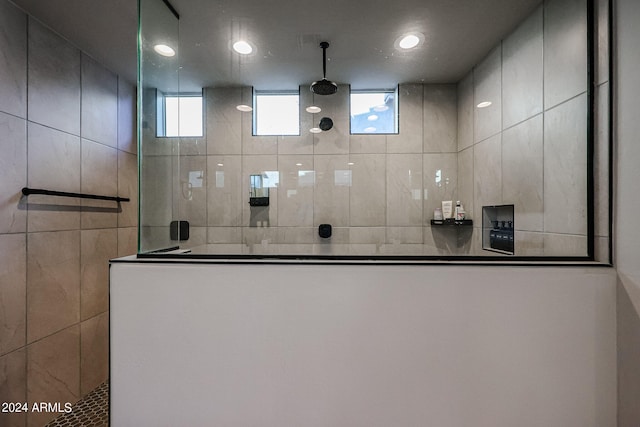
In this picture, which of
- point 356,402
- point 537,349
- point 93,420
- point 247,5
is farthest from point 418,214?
point 93,420

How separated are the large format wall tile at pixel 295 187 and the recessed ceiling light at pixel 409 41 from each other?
56cm

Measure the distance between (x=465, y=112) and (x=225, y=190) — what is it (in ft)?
3.39

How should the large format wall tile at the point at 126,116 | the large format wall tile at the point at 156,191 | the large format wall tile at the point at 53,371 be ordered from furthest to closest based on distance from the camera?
1. the large format wall tile at the point at 126,116
2. the large format wall tile at the point at 53,371
3. the large format wall tile at the point at 156,191

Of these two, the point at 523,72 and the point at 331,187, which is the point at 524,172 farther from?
the point at 331,187

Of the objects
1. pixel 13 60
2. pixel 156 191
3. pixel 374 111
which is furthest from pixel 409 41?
pixel 13 60

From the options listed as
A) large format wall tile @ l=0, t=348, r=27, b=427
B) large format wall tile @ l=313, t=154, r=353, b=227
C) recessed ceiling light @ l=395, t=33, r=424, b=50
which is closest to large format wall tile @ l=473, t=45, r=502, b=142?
recessed ceiling light @ l=395, t=33, r=424, b=50

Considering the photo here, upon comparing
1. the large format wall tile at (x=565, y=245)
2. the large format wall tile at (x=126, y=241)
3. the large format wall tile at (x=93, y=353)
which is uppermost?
the large format wall tile at (x=565, y=245)

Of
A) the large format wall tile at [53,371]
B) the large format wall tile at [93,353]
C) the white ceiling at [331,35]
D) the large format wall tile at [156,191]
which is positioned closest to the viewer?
the large format wall tile at [156,191]

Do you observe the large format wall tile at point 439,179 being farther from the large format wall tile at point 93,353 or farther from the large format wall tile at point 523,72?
the large format wall tile at point 93,353

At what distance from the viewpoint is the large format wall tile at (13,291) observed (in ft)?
4.01

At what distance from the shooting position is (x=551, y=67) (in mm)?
1012

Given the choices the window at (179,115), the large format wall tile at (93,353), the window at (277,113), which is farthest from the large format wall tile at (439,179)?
the large format wall tile at (93,353)

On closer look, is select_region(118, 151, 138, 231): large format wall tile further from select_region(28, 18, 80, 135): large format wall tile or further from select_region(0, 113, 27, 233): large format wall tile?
select_region(0, 113, 27, 233): large format wall tile

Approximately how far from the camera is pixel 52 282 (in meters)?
1.46
